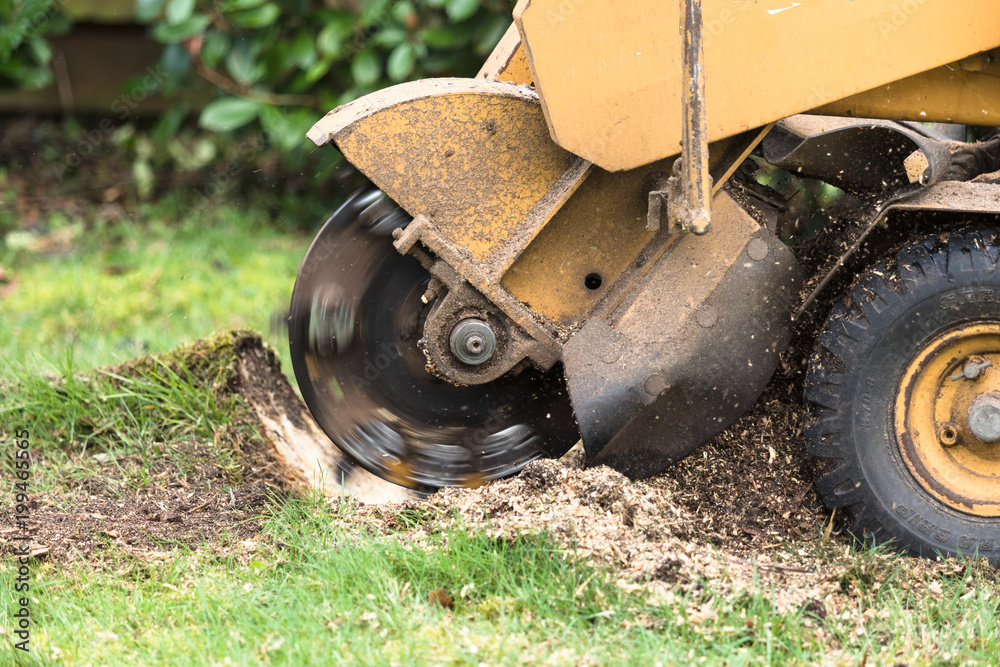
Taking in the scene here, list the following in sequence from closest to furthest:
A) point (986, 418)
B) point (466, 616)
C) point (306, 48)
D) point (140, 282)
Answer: point (466, 616)
point (986, 418)
point (140, 282)
point (306, 48)

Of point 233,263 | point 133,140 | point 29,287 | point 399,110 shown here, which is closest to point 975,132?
point 399,110

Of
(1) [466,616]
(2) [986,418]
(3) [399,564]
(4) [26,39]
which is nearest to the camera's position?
(1) [466,616]

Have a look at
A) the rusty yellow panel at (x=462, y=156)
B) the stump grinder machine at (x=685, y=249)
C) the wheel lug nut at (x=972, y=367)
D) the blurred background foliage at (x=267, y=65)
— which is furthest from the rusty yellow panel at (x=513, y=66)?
the blurred background foliage at (x=267, y=65)

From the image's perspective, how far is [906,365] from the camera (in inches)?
103

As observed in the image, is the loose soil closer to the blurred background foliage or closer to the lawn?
the lawn

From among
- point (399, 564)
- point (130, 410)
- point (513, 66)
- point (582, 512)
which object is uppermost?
point (513, 66)

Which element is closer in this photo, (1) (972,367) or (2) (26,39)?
(1) (972,367)

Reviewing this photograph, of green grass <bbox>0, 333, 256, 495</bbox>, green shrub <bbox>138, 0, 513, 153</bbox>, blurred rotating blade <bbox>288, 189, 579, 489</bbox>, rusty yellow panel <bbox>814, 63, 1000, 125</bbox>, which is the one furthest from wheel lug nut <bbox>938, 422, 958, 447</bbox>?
green shrub <bbox>138, 0, 513, 153</bbox>

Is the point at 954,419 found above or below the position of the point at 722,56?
below

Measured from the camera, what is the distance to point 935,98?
107 inches

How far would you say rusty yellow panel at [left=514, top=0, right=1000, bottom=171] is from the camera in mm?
2475

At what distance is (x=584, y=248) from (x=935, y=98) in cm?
104

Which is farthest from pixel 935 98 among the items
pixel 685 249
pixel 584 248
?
pixel 584 248

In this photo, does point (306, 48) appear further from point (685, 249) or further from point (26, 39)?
point (685, 249)
